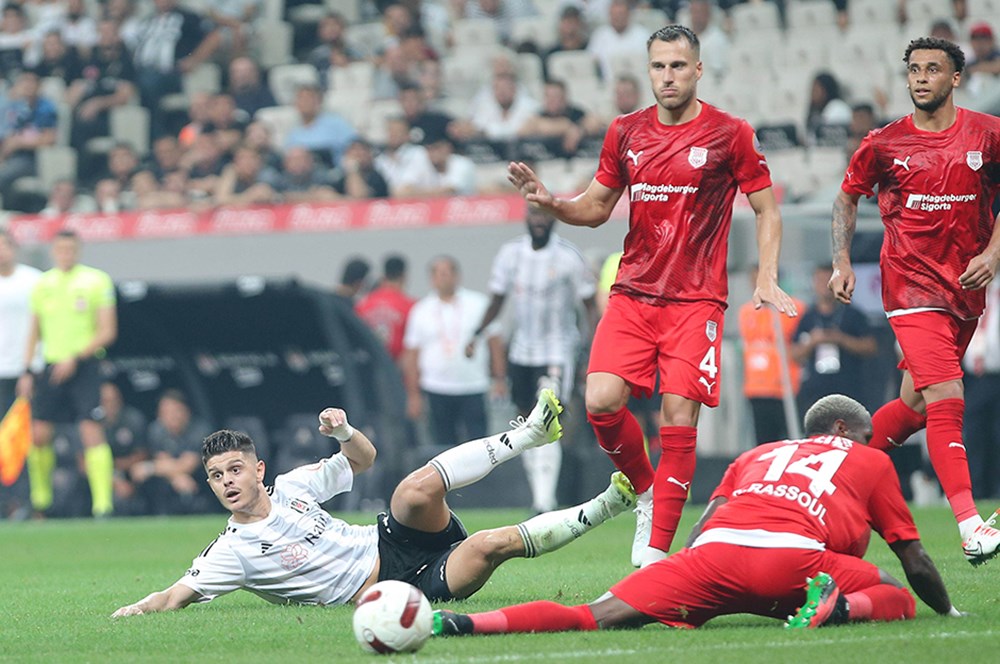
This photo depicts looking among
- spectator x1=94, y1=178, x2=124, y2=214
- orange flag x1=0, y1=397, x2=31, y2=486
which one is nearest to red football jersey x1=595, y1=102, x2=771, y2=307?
orange flag x1=0, y1=397, x2=31, y2=486

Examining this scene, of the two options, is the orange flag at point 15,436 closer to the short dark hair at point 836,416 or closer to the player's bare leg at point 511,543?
the player's bare leg at point 511,543

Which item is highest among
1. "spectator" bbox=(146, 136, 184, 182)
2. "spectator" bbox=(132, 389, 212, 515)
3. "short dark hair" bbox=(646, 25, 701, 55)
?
"short dark hair" bbox=(646, 25, 701, 55)

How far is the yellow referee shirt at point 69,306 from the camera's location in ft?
51.9

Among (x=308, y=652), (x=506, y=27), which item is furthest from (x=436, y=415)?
(x=308, y=652)

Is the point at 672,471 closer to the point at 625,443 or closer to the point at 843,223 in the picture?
the point at 625,443

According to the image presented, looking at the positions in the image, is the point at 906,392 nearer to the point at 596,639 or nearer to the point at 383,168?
the point at 596,639

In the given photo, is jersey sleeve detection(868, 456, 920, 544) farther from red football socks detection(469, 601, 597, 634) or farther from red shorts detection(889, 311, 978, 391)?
red shorts detection(889, 311, 978, 391)

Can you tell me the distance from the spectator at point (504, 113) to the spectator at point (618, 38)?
1034 mm

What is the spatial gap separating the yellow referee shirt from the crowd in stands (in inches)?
142

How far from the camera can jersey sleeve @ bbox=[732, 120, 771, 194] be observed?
26.2 ft

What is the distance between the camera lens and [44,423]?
16.1 meters

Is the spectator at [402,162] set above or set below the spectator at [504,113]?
below

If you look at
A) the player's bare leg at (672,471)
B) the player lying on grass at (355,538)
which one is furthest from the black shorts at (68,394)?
the player's bare leg at (672,471)

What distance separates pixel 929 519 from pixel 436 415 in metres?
5.68
